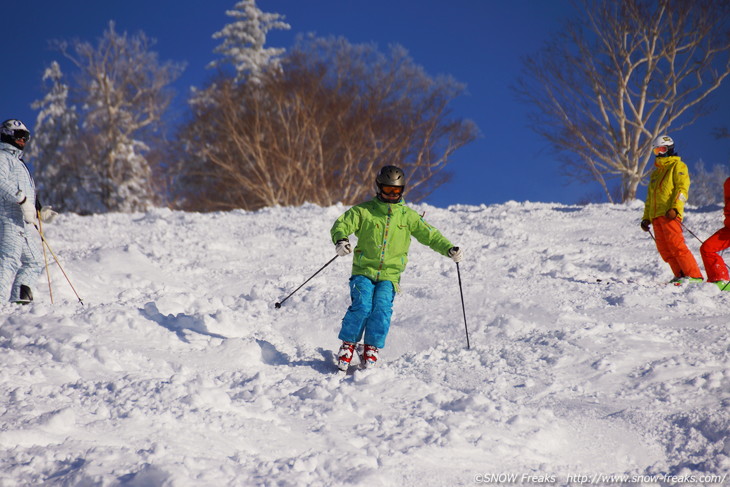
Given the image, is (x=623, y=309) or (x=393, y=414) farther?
(x=623, y=309)

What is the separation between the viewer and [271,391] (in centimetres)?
345

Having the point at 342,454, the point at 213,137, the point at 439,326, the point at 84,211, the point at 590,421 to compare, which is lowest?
the point at 342,454

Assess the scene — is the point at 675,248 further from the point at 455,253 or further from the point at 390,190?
the point at 390,190

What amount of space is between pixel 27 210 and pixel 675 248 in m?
6.66

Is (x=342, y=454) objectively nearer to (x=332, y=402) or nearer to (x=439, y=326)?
(x=332, y=402)

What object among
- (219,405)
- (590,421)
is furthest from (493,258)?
(219,405)

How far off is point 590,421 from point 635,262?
4.78 metres

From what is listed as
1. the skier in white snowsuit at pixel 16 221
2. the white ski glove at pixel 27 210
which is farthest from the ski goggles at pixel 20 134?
the white ski glove at pixel 27 210

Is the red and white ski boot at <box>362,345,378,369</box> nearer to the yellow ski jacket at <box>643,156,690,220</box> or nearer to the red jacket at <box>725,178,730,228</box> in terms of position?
the yellow ski jacket at <box>643,156,690,220</box>

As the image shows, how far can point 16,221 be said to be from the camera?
15.9 ft

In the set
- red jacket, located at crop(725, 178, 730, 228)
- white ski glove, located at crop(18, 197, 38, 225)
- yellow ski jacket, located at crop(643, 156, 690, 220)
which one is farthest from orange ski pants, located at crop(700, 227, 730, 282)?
white ski glove, located at crop(18, 197, 38, 225)

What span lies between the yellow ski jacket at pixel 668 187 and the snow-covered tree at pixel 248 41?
2065 cm

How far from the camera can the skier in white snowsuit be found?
4.74 metres

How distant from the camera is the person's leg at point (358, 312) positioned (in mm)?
4027
